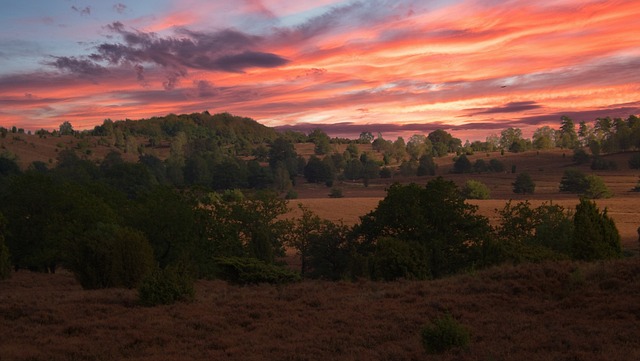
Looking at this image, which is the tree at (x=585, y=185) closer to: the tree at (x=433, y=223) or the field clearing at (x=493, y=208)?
the field clearing at (x=493, y=208)

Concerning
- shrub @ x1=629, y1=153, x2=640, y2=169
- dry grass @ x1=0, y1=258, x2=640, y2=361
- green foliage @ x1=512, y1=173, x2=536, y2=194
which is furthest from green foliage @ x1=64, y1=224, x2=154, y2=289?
shrub @ x1=629, y1=153, x2=640, y2=169

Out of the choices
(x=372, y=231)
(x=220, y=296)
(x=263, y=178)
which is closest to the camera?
(x=220, y=296)

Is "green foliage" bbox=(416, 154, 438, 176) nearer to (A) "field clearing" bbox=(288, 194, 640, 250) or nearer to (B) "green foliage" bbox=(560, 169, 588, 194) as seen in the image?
(B) "green foliage" bbox=(560, 169, 588, 194)

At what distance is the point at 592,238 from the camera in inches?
1155

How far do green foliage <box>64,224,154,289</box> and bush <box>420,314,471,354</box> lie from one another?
1756 centimetres

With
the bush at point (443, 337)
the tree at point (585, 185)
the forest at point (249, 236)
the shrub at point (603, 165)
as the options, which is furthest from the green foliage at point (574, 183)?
the bush at point (443, 337)

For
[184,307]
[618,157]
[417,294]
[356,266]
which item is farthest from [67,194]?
[618,157]

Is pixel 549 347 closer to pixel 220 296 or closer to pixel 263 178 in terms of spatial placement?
pixel 220 296

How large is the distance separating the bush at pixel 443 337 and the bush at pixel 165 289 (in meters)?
10.8

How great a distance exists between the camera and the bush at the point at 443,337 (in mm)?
12758

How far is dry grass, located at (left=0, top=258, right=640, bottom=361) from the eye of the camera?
13133mm

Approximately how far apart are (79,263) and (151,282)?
835 cm

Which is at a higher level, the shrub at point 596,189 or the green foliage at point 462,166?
the green foliage at point 462,166

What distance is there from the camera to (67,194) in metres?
41.5
